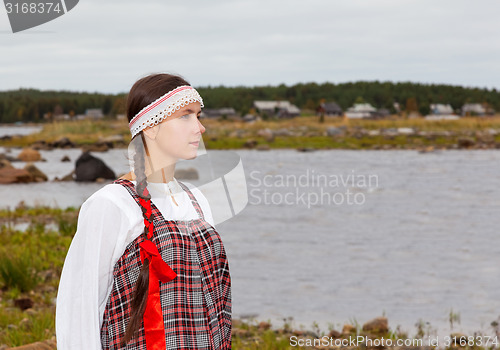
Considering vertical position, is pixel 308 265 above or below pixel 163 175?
below

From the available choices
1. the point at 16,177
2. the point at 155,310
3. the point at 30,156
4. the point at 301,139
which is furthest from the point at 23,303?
the point at 301,139

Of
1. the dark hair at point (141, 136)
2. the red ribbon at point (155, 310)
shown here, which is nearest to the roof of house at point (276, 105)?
the dark hair at point (141, 136)

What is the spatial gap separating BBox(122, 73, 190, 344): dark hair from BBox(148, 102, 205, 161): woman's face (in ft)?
0.28

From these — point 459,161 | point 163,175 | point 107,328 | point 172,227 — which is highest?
point 163,175

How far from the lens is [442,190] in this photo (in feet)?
66.8

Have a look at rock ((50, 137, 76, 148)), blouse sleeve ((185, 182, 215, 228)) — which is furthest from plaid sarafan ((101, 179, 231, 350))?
rock ((50, 137, 76, 148))

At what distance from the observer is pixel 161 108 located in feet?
7.48

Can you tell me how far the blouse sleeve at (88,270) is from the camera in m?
2.16

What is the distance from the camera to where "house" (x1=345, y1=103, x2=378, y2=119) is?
9033cm

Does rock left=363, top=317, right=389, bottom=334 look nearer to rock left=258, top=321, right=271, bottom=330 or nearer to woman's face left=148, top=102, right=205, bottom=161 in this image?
rock left=258, top=321, right=271, bottom=330

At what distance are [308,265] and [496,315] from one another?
10.2 ft

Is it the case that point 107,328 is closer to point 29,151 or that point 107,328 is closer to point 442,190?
point 442,190

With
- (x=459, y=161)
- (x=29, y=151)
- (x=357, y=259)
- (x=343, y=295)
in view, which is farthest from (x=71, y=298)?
(x=29, y=151)

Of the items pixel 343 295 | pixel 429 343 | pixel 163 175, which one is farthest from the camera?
pixel 343 295
